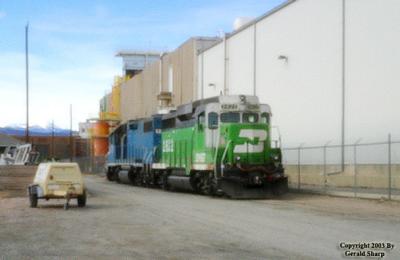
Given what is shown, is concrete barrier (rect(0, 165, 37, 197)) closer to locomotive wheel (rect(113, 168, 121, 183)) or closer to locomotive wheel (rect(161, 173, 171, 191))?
locomotive wheel (rect(113, 168, 121, 183))

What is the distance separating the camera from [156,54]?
3733 inches

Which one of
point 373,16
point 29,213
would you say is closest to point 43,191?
point 29,213

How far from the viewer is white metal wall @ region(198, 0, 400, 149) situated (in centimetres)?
2769

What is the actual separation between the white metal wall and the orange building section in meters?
45.5

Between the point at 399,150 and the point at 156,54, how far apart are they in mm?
70843

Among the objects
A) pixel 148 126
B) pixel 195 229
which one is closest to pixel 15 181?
pixel 148 126

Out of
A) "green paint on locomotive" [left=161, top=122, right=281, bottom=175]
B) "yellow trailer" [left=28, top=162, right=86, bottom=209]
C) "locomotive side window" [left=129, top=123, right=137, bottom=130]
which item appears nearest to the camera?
"yellow trailer" [left=28, top=162, right=86, bottom=209]

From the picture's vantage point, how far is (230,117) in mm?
27484

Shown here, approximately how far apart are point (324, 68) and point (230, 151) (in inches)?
338

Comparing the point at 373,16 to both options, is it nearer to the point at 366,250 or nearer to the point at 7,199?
the point at 7,199

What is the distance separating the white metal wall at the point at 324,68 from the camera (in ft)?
90.8

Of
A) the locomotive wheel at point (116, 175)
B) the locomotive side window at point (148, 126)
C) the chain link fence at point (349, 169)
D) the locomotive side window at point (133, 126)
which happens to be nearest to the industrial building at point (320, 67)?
the chain link fence at point (349, 169)

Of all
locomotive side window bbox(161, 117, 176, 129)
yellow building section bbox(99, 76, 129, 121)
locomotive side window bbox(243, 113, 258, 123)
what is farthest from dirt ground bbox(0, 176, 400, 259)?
yellow building section bbox(99, 76, 129, 121)

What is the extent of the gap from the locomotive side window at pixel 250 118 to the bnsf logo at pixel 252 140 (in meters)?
0.82
